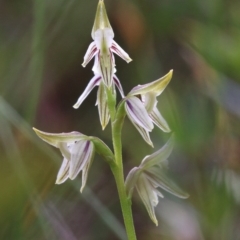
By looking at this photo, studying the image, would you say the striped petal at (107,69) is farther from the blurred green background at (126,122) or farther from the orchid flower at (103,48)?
the blurred green background at (126,122)

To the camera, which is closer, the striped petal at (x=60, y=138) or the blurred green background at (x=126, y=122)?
the striped petal at (x=60, y=138)

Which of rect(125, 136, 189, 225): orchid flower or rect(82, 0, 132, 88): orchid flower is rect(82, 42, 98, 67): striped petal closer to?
rect(82, 0, 132, 88): orchid flower

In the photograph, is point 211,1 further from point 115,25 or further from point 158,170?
point 158,170

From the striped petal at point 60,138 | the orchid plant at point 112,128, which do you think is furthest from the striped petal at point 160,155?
the striped petal at point 60,138

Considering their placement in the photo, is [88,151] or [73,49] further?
[73,49]

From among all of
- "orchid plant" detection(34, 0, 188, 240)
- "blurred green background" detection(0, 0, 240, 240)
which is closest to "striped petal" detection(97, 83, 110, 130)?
"orchid plant" detection(34, 0, 188, 240)

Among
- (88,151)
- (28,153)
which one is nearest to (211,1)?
(28,153)
